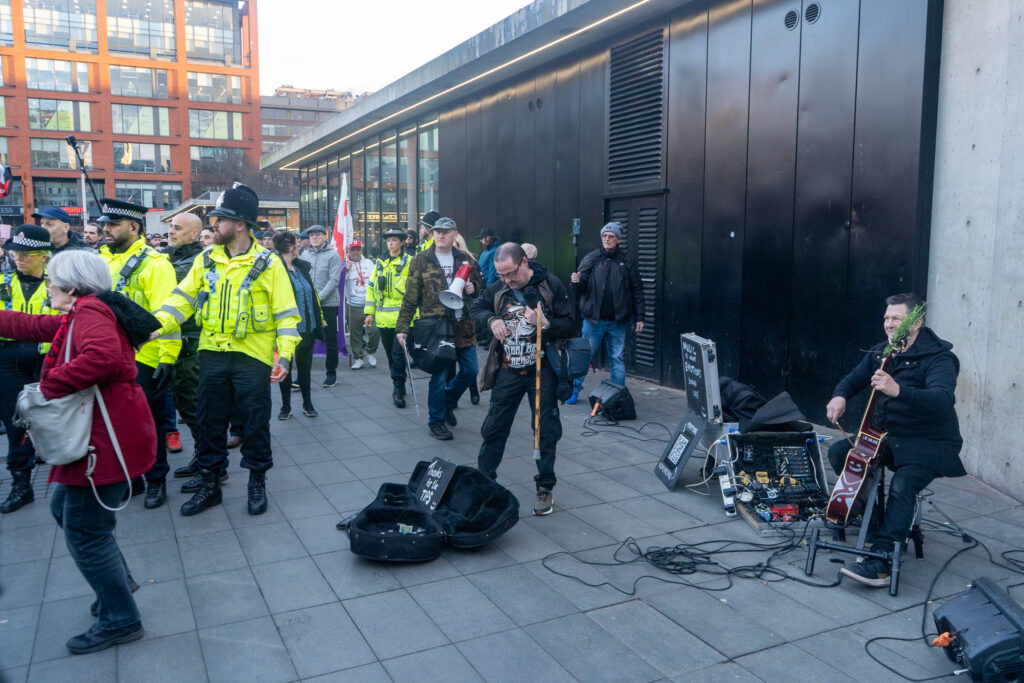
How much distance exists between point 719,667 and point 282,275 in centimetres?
362

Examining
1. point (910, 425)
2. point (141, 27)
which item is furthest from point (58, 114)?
point (910, 425)

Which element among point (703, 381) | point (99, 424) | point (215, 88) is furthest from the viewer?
point (215, 88)

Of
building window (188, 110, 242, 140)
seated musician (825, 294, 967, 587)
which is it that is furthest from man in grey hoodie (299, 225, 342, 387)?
building window (188, 110, 242, 140)

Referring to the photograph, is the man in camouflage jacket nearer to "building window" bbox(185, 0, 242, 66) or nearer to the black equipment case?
the black equipment case

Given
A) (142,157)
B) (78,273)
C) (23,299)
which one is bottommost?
(23,299)

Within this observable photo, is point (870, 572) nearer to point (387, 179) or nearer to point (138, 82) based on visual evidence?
point (387, 179)

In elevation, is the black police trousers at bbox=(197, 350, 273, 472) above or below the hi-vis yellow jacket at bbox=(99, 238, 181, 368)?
below

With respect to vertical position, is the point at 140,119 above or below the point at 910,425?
above

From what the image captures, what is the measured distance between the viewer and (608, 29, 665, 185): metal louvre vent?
984 cm

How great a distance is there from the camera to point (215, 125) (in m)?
72.4

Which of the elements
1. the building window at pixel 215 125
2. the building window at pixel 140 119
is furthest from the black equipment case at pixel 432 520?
the building window at pixel 215 125

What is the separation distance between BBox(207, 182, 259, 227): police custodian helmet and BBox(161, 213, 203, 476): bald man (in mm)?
1161

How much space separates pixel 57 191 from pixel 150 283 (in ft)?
229

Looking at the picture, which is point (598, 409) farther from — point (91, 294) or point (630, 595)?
point (91, 294)
